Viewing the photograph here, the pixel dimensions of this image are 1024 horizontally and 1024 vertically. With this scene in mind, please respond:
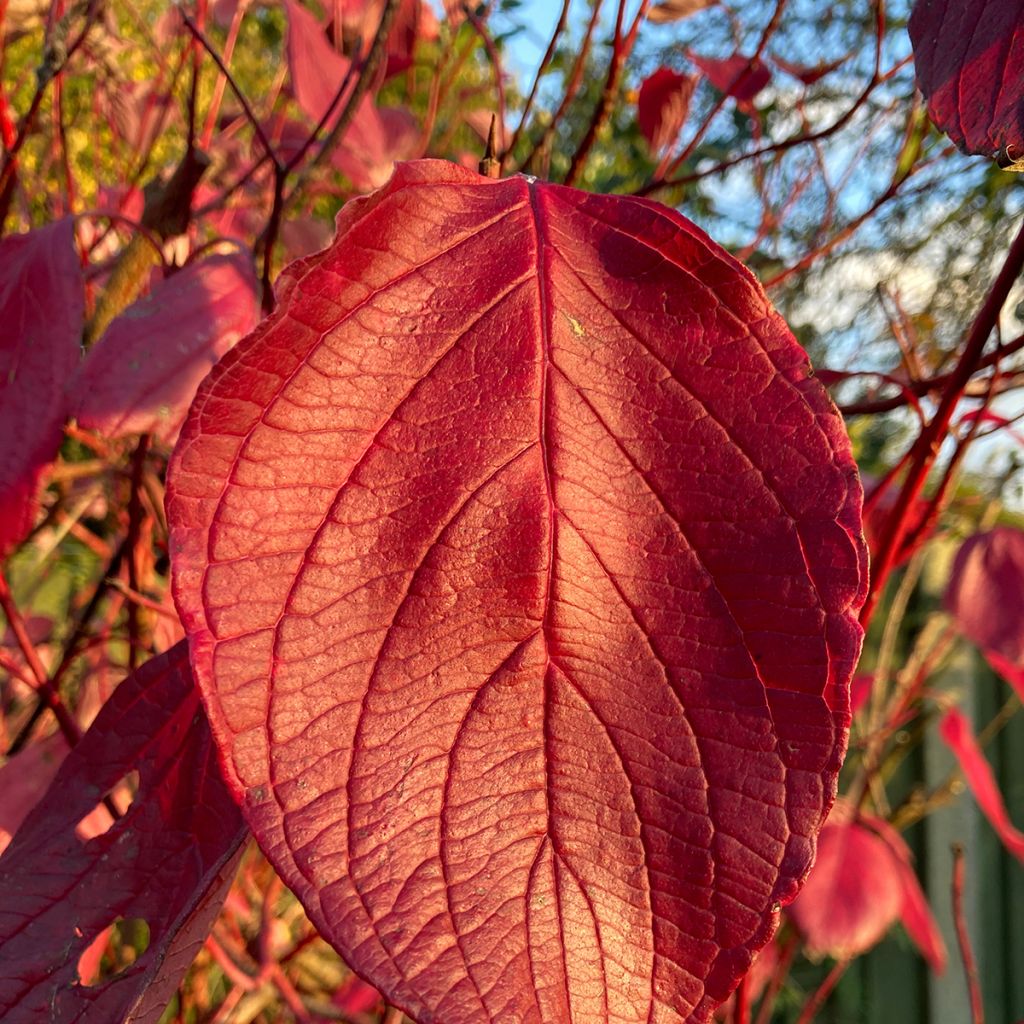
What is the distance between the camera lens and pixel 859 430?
6.88 feet

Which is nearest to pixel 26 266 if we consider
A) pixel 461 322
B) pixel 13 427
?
pixel 13 427

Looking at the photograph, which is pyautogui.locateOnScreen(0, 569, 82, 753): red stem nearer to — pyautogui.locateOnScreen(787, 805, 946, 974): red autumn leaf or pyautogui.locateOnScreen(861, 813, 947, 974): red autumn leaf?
pyautogui.locateOnScreen(787, 805, 946, 974): red autumn leaf

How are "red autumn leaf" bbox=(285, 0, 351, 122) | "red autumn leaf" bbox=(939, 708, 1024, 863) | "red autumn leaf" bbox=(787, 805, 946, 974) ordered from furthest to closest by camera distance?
"red autumn leaf" bbox=(939, 708, 1024, 863)
"red autumn leaf" bbox=(787, 805, 946, 974)
"red autumn leaf" bbox=(285, 0, 351, 122)

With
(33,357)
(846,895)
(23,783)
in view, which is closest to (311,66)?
(33,357)

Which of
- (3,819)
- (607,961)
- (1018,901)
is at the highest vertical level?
(607,961)

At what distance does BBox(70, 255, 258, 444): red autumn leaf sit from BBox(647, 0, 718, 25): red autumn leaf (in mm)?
614

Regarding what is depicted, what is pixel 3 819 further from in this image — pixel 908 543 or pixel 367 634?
pixel 908 543

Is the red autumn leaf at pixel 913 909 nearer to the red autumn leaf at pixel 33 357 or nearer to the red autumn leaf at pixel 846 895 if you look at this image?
the red autumn leaf at pixel 846 895

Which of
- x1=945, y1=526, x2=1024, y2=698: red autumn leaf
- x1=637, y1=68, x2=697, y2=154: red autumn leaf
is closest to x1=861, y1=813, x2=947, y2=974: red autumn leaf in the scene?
x1=945, y1=526, x2=1024, y2=698: red autumn leaf

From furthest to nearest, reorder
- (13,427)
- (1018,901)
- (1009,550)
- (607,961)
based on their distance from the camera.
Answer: (1018,901) < (1009,550) < (13,427) < (607,961)

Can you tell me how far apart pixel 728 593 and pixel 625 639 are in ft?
0.10

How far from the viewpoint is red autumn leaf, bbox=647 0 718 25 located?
0.93 metres

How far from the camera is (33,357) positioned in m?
0.44

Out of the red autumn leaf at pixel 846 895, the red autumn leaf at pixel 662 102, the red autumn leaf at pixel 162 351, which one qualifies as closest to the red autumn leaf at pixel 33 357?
the red autumn leaf at pixel 162 351
